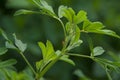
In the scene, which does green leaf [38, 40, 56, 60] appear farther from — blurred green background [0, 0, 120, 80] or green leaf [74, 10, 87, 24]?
blurred green background [0, 0, 120, 80]

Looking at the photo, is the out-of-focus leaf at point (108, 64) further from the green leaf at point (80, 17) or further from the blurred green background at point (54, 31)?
the blurred green background at point (54, 31)

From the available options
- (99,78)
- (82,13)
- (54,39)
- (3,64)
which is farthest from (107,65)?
(54,39)

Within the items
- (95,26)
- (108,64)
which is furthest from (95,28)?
(108,64)

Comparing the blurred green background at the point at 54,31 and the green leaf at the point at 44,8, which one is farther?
the blurred green background at the point at 54,31

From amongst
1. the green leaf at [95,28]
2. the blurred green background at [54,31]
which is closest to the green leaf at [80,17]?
the green leaf at [95,28]

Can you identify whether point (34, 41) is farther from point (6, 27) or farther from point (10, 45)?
point (10, 45)

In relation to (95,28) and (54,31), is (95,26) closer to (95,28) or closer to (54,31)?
(95,28)

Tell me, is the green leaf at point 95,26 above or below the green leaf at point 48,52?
above

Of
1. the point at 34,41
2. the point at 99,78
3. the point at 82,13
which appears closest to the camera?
the point at 82,13
